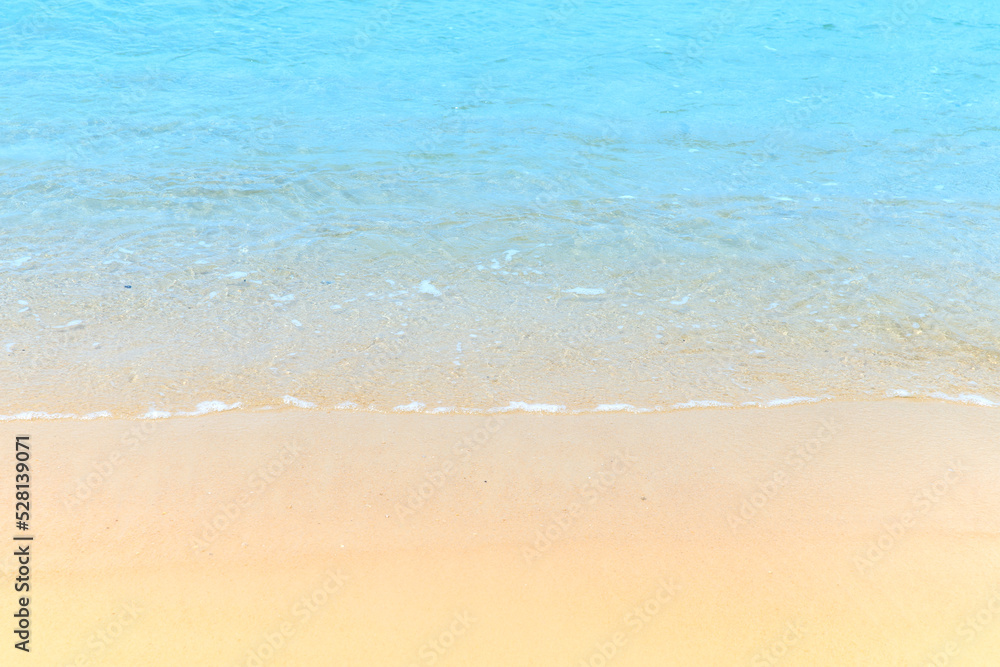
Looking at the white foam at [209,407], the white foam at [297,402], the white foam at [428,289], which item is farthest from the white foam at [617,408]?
the white foam at [209,407]

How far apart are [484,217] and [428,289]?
163 centimetres

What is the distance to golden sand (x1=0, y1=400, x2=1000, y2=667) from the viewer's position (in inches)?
114

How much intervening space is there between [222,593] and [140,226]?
4.73m

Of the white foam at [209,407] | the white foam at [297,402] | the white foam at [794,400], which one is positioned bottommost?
the white foam at [794,400]

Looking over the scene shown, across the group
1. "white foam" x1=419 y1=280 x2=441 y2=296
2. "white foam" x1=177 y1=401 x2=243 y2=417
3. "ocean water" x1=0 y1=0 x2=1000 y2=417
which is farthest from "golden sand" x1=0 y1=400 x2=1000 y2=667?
"white foam" x1=419 y1=280 x2=441 y2=296

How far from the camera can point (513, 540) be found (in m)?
3.37

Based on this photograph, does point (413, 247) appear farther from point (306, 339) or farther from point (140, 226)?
point (140, 226)

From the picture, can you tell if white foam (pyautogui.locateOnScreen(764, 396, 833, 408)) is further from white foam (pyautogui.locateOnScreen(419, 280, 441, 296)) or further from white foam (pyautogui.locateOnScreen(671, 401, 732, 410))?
white foam (pyautogui.locateOnScreen(419, 280, 441, 296))

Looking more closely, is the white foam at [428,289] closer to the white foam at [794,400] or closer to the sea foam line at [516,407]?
the sea foam line at [516,407]

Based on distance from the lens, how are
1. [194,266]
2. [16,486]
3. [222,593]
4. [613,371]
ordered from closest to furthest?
[222,593] < [16,486] < [613,371] < [194,266]

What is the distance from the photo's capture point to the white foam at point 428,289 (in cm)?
582

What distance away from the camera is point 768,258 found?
6473 mm

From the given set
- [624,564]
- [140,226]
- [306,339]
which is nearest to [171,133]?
[140,226]

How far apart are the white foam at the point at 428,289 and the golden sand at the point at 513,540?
173 centimetres
